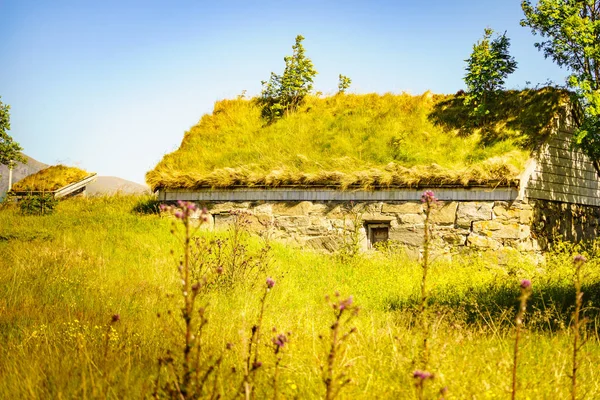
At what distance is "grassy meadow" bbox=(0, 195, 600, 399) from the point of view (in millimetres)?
4082

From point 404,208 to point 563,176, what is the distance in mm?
4496

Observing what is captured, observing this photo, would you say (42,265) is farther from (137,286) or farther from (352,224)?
(352,224)

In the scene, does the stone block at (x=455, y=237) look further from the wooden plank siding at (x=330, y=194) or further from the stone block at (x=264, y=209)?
the stone block at (x=264, y=209)

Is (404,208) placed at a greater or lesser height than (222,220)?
greater

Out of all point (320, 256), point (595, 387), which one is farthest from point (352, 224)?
point (595, 387)

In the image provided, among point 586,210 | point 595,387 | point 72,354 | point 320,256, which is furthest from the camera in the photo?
point 586,210

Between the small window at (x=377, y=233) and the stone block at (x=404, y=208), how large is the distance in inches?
18.6

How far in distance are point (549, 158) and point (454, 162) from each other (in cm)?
249

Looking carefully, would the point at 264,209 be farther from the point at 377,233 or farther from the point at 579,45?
the point at 579,45

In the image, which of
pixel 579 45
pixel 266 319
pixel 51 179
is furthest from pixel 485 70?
pixel 51 179

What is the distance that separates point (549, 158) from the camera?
46.2ft

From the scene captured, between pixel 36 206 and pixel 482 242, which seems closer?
pixel 482 242

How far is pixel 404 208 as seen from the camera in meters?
13.7

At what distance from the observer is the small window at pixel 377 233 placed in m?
14.1
